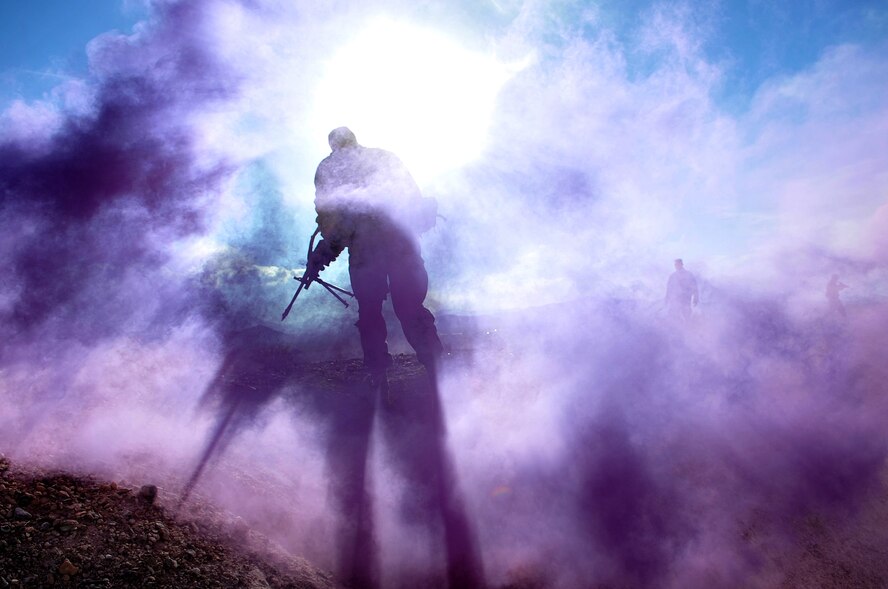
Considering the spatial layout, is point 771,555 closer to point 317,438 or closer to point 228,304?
point 317,438

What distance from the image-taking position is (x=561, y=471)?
156 inches

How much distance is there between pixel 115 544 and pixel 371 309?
3.62 metres

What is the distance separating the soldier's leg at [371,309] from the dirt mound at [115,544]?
2.88 meters

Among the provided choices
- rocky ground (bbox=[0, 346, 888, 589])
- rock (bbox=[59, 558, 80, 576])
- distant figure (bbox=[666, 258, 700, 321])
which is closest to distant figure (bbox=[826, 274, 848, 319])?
distant figure (bbox=[666, 258, 700, 321])

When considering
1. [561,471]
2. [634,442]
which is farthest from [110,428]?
[634,442]

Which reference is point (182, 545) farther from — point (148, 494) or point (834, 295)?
point (834, 295)

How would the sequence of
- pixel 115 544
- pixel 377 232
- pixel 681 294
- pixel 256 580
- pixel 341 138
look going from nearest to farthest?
pixel 115 544
pixel 256 580
pixel 377 232
pixel 341 138
pixel 681 294

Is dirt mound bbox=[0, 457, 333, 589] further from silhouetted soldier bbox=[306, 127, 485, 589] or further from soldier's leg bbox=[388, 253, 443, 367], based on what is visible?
soldier's leg bbox=[388, 253, 443, 367]

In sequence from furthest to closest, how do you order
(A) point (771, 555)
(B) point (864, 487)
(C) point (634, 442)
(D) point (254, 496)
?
(C) point (634, 442) < (B) point (864, 487) < (D) point (254, 496) < (A) point (771, 555)

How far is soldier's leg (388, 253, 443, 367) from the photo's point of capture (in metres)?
5.25

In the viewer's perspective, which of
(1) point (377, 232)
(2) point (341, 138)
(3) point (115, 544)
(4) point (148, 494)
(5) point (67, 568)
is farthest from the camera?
(2) point (341, 138)

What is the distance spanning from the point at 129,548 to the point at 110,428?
1636 millimetres

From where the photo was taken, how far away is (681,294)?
33.4 feet

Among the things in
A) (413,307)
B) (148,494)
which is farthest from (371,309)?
(148,494)
